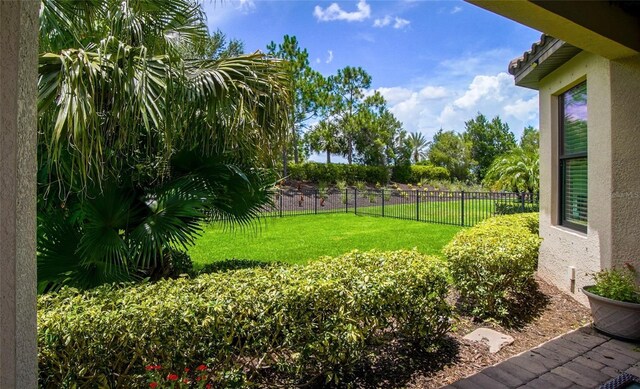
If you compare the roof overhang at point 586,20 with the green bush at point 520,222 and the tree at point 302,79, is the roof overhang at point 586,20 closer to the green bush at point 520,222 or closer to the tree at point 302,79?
the green bush at point 520,222

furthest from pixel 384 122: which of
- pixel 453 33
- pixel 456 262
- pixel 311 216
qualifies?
pixel 456 262

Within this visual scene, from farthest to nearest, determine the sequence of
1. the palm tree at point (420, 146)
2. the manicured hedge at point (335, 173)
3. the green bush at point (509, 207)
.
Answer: the palm tree at point (420, 146)
the manicured hedge at point (335, 173)
the green bush at point (509, 207)

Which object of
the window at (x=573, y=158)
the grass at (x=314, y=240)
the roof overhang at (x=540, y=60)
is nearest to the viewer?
the roof overhang at (x=540, y=60)

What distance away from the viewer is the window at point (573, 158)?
14.9ft

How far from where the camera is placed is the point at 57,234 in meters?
3.20

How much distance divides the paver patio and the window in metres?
1.65

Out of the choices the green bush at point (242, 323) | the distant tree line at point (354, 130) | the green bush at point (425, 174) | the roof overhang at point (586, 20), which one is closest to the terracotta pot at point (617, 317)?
the green bush at point (242, 323)

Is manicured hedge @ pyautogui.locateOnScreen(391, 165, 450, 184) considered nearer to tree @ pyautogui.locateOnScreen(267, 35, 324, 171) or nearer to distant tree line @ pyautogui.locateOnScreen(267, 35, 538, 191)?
distant tree line @ pyautogui.locateOnScreen(267, 35, 538, 191)

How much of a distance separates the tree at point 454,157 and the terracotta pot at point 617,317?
3467 centimetres

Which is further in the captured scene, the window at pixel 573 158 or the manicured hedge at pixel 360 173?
the manicured hedge at pixel 360 173

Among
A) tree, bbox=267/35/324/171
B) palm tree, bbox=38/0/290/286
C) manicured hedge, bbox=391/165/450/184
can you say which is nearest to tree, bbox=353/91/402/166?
manicured hedge, bbox=391/165/450/184

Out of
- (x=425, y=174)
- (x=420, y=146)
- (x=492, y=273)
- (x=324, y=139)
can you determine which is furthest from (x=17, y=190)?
(x=420, y=146)

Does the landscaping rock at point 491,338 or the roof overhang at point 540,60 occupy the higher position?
the roof overhang at point 540,60

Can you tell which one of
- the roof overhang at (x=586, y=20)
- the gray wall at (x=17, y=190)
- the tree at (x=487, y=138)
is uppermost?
the tree at (x=487, y=138)
